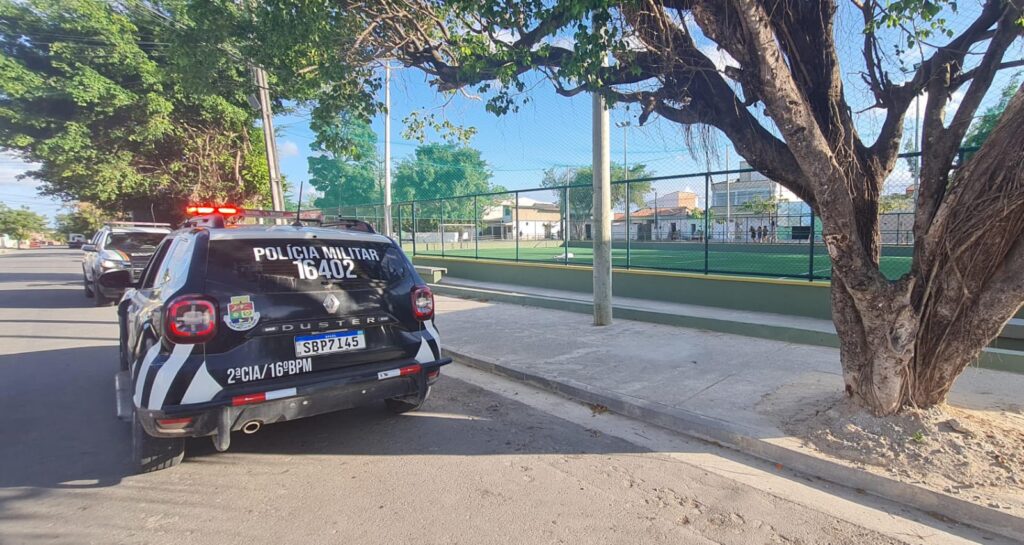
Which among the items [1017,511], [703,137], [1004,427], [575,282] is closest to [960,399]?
[1004,427]

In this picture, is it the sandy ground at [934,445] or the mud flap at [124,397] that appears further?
the mud flap at [124,397]

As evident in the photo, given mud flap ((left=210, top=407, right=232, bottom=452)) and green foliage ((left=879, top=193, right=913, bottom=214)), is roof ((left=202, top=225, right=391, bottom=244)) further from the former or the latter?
green foliage ((left=879, top=193, right=913, bottom=214))

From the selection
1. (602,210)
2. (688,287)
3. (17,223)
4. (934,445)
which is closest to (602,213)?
(602,210)

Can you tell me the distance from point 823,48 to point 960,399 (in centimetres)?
338

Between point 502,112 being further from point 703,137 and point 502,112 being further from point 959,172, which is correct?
point 959,172

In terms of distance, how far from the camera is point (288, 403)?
3242 millimetres

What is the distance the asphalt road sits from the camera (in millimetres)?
2799

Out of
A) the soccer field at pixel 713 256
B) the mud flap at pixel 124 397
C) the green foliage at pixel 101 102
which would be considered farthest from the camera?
the green foliage at pixel 101 102

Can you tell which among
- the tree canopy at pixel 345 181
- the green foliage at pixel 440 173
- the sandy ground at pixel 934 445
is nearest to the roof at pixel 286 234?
the sandy ground at pixel 934 445

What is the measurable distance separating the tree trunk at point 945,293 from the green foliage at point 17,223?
109940 mm

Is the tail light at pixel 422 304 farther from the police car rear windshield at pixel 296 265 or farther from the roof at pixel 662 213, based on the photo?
the roof at pixel 662 213

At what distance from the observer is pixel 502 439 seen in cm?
410

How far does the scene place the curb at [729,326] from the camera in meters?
5.41

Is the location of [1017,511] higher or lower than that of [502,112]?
lower
